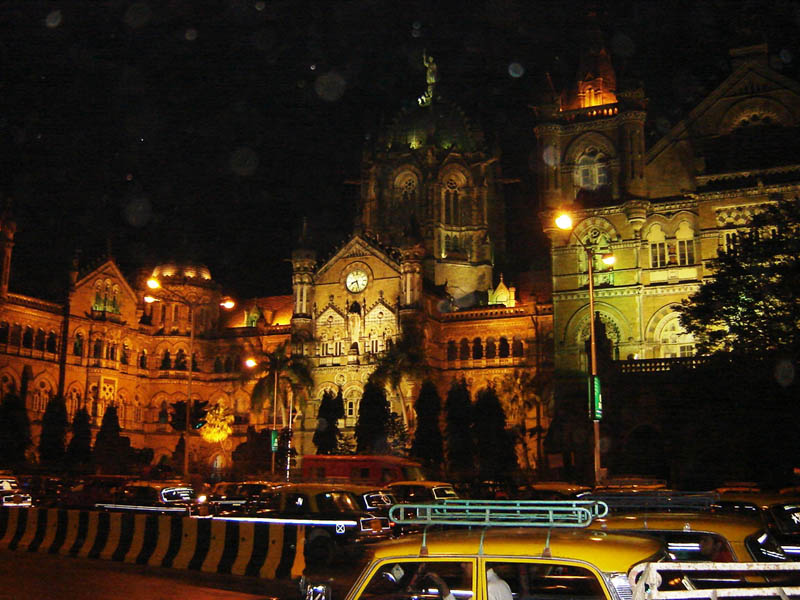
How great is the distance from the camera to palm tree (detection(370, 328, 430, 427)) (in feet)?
205

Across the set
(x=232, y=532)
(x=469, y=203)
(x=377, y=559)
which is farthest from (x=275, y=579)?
(x=469, y=203)

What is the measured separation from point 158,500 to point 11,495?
7484mm

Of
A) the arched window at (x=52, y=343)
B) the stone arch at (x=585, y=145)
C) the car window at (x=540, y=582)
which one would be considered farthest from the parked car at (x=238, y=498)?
the arched window at (x=52, y=343)

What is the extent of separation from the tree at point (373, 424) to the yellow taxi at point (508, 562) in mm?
52121

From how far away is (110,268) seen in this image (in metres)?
77.6

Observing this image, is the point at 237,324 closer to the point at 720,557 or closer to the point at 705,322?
the point at 705,322

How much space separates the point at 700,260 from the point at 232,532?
36757 mm

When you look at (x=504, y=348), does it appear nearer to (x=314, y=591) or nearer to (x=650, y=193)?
(x=650, y=193)

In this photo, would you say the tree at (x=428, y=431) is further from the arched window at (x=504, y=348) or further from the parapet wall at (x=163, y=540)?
the parapet wall at (x=163, y=540)

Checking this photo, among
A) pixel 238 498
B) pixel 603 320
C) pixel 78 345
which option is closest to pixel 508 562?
pixel 238 498

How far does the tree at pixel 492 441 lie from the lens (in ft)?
181

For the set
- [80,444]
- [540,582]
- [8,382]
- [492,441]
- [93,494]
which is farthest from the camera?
[8,382]

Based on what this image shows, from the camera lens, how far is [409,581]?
262 inches

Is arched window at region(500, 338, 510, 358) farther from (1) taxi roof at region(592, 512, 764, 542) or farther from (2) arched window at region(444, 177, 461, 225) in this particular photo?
(1) taxi roof at region(592, 512, 764, 542)
